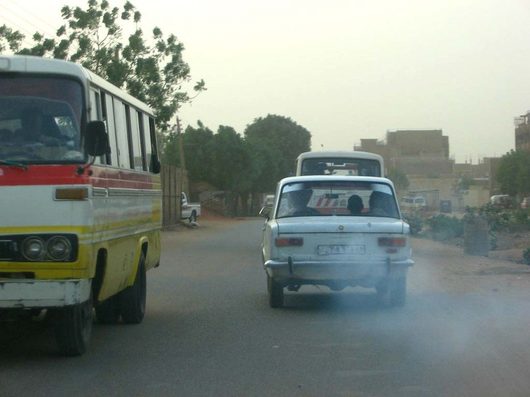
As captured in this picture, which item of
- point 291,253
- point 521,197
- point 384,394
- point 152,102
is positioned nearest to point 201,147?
point 521,197

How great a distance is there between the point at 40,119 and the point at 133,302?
3667mm

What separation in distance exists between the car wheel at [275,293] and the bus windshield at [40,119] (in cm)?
490

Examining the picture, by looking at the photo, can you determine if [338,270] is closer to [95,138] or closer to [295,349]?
[295,349]

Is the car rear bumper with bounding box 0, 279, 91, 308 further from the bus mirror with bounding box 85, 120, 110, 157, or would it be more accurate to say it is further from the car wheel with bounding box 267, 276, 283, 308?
the car wheel with bounding box 267, 276, 283, 308

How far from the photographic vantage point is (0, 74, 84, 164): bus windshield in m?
8.76

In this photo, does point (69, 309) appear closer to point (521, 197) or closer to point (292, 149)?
point (521, 197)

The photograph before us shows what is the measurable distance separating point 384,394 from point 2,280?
3.28 meters

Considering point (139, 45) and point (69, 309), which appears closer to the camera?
point (69, 309)

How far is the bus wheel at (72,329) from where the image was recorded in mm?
9016

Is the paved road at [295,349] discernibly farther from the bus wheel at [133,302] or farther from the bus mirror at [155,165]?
the bus mirror at [155,165]

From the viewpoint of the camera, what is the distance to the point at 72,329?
29.9 feet

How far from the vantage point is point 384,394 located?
303 inches

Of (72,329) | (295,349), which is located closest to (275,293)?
(295,349)

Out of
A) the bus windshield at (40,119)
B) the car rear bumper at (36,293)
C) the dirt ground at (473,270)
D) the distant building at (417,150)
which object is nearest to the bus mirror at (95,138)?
the bus windshield at (40,119)
